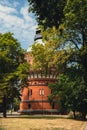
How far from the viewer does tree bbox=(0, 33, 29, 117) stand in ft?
189

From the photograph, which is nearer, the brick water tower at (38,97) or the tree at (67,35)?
the tree at (67,35)

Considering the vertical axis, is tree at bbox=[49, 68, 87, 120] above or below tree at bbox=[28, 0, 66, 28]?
below

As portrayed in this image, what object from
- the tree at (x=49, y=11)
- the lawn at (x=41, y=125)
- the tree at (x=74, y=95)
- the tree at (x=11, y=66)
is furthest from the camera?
the tree at (x=11, y=66)

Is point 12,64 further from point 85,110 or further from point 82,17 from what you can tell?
point 82,17

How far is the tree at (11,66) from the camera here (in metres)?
57.6

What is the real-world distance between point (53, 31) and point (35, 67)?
507 centimetres

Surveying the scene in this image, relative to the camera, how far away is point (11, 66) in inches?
2362

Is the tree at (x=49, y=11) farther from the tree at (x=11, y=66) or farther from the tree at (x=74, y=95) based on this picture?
the tree at (x=11, y=66)

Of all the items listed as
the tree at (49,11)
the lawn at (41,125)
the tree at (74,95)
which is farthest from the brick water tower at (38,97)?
the tree at (49,11)

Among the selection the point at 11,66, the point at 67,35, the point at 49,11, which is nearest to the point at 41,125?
the point at 67,35

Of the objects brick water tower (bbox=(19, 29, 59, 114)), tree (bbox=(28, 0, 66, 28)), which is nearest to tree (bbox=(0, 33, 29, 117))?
brick water tower (bbox=(19, 29, 59, 114))

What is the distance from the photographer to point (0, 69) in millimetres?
57812

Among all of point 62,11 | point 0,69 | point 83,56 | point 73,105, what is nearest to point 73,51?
point 83,56

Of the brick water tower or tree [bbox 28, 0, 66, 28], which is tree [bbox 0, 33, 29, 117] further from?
tree [bbox 28, 0, 66, 28]
